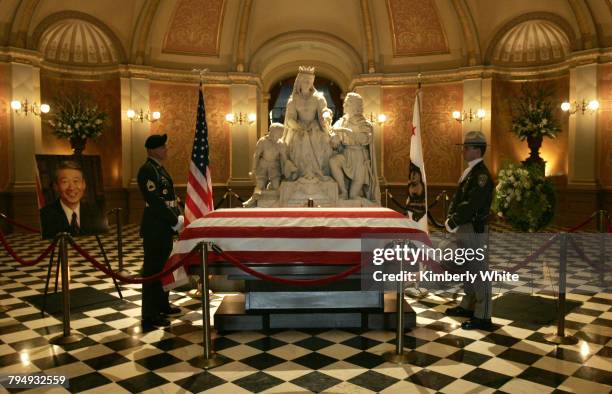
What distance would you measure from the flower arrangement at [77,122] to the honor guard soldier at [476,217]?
1108cm

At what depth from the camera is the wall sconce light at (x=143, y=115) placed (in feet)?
46.8

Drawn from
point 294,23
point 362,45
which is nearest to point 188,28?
point 294,23

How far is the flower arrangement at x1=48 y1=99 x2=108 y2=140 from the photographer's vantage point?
43.6 ft

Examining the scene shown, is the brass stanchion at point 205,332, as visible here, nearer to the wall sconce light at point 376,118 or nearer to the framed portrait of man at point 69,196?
the framed portrait of man at point 69,196

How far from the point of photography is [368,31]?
596 inches

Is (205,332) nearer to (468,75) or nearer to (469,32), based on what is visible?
(468,75)

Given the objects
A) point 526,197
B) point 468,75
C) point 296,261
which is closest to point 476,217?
point 526,197

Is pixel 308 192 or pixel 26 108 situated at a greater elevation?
pixel 26 108

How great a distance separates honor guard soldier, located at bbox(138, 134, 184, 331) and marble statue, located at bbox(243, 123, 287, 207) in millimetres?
2075

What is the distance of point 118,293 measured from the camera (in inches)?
261

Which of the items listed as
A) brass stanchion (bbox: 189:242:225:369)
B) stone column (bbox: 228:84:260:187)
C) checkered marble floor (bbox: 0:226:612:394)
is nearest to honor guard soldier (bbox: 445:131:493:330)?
checkered marble floor (bbox: 0:226:612:394)

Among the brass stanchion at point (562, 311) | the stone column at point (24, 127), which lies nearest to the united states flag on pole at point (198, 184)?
the brass stanchion at point (562, 311)

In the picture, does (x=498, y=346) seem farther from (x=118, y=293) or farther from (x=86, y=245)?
(x=86, y=245)

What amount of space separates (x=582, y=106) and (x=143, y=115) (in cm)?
1157
